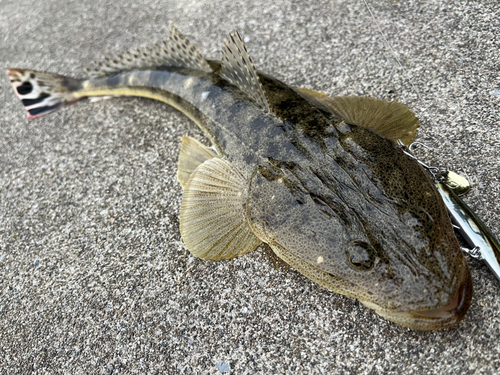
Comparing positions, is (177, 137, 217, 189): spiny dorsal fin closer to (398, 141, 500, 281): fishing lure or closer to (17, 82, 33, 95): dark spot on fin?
(398, 141, 500, 281): fishing lure

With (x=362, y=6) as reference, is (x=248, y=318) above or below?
below

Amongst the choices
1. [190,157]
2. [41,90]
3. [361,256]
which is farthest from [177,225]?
[41,90]

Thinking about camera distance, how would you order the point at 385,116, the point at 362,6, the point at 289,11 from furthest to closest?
the point at 289,11 → the point at 362,6 → the point at 385,116

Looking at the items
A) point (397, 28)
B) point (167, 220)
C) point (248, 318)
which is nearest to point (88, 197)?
point (167, 220)

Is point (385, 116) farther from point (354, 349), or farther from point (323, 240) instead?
point (354, 349)

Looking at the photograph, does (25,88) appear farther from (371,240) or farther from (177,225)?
(371,240)

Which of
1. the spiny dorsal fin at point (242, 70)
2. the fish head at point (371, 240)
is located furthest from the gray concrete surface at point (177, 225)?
the spiny dorsal fin at point (242, 70)

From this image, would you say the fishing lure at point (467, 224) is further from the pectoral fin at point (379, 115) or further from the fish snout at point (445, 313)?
the pectoral fin at point (379, 115)
